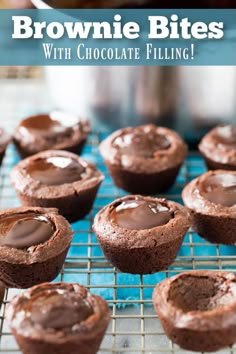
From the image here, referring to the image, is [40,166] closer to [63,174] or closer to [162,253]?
[63,174]

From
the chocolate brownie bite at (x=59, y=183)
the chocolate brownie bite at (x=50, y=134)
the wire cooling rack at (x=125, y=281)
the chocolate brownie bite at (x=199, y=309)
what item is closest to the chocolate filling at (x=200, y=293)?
the chocolate brownie bite at (x=199, y=309)

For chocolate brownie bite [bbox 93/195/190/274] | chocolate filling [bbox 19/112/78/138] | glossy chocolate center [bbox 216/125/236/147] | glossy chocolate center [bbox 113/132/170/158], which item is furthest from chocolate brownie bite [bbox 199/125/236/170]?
chocolate filling [bbox 19/112/78/138]

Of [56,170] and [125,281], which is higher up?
[56,170]

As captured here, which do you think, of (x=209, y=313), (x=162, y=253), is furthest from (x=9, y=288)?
(x=209, y=313)

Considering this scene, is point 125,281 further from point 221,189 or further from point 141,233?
point 221,189

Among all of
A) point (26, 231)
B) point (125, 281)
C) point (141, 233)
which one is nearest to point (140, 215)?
point (141, 233)

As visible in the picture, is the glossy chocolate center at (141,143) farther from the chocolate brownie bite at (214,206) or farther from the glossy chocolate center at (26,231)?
the glossy chocolate center at (26,231)

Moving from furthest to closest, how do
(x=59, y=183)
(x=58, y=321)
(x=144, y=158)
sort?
(x=144, y=158) < (x=59, y=183) < (x=58, y=321)
